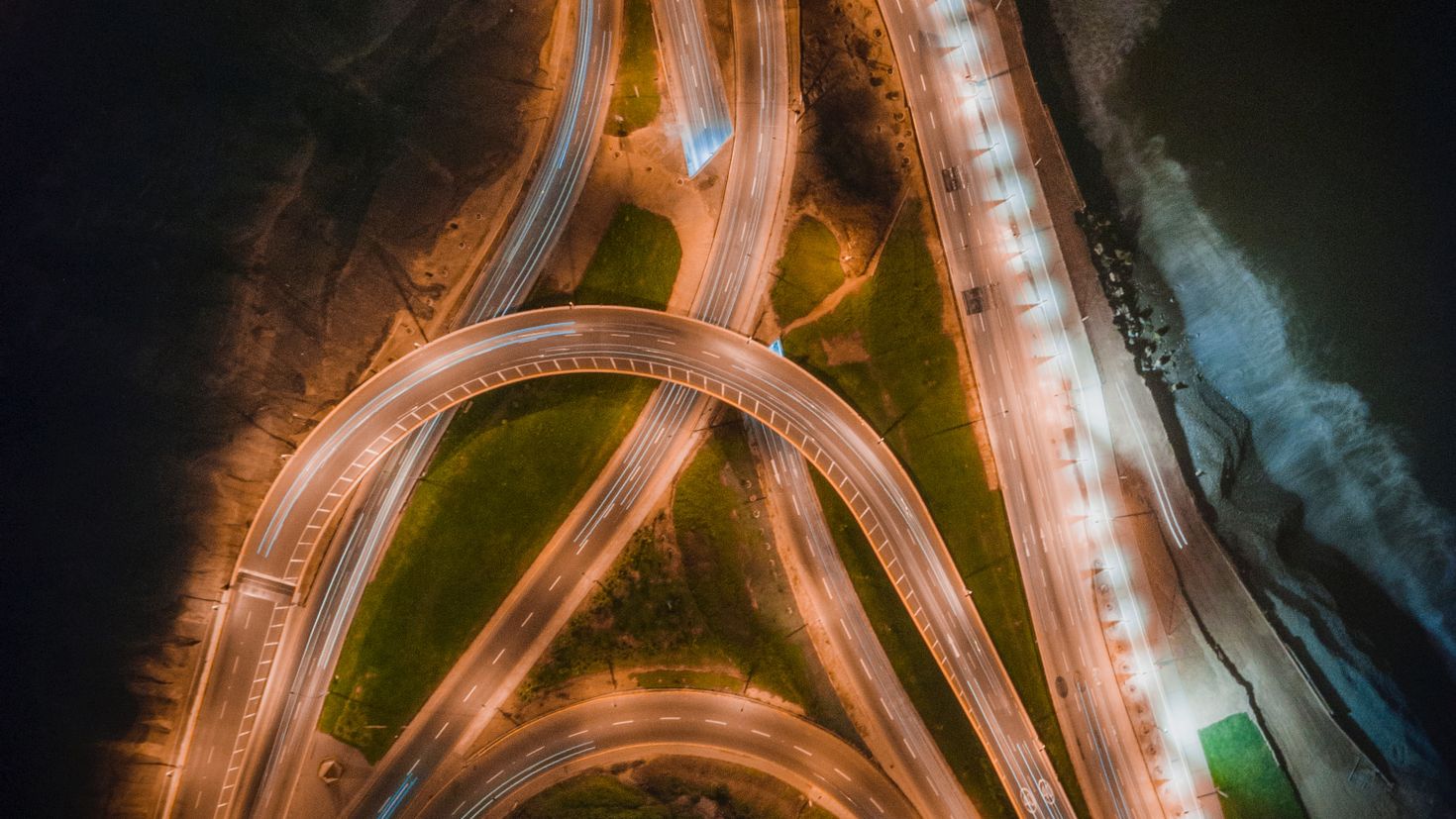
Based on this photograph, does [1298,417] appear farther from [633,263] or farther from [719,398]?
[633,263]

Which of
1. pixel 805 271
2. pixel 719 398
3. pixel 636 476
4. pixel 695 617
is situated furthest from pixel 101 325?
pixel 805 271

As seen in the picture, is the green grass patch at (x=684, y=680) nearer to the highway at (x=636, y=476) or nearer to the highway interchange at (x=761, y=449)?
the highway at (x=636, y=476)

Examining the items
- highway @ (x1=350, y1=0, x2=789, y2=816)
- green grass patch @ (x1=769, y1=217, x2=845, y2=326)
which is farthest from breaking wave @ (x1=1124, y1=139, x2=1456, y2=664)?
highway @ (x1=350, y1=0, x2=789, y2=816)

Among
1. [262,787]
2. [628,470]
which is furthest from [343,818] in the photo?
[628,470]

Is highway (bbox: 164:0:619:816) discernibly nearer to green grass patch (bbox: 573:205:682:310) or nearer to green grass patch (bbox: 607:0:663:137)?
green grass patch (bbox: 607:0:663:137)

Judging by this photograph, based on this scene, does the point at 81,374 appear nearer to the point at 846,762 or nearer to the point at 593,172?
the point at 593,172

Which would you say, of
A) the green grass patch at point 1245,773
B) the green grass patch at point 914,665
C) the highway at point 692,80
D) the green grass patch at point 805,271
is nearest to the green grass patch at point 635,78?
the highway at point 692,80
